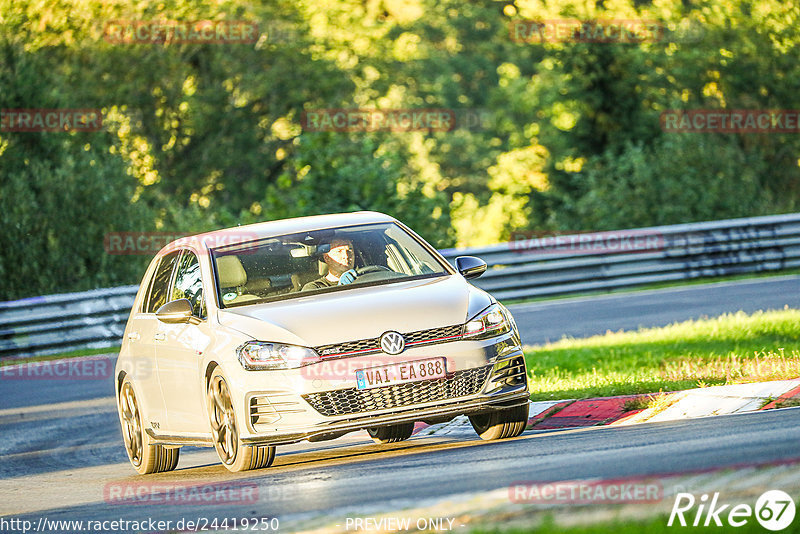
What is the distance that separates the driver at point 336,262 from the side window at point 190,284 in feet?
2.44

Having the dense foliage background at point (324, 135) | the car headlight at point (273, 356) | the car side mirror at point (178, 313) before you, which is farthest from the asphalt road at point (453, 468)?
the dense foliage background at point (324, 135)

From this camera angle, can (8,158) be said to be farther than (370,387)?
Yes

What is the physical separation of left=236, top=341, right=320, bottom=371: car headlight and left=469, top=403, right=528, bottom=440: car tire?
154 centimetres

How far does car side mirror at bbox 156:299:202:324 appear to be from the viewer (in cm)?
981

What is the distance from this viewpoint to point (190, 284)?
34.3 ft

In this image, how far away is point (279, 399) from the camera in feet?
29.4

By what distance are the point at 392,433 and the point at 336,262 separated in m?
1.94

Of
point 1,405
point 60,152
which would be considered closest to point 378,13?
point 60,152

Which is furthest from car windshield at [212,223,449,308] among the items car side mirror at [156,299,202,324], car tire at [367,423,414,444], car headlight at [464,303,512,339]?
car tire at [367,423,414,444]

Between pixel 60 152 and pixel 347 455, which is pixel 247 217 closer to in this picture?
pixel 60 152

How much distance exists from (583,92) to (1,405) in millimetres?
29714

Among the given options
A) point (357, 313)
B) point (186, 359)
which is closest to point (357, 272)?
point (357, 313)

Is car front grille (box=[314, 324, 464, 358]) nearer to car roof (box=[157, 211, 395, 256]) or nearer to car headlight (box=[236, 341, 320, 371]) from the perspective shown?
car headlight (box=[236, 341, 320, 371])

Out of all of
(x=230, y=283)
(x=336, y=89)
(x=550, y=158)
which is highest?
(x=230, y=283)
